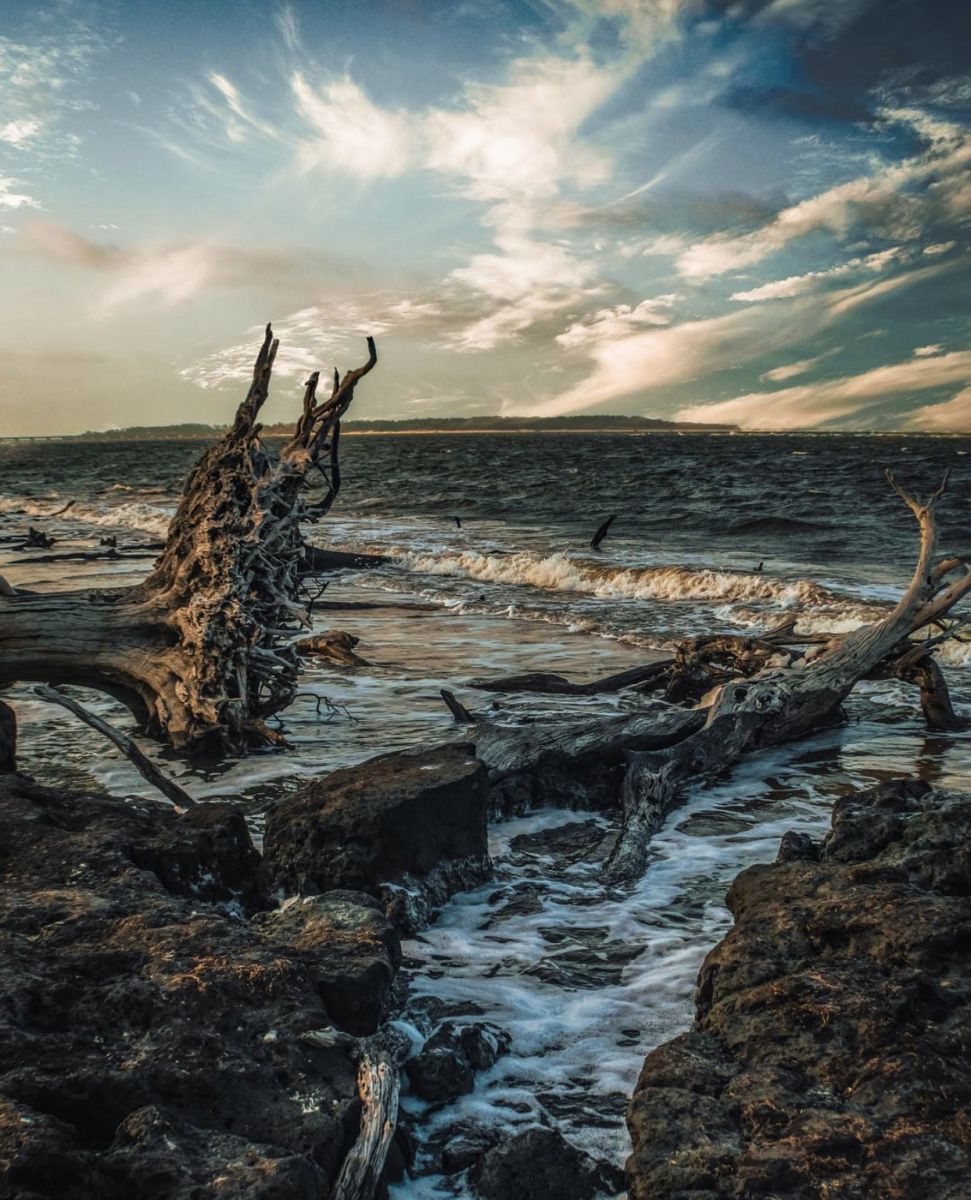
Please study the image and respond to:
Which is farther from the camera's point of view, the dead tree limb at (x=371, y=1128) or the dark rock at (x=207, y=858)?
the dark rock at (x=207, y=858)

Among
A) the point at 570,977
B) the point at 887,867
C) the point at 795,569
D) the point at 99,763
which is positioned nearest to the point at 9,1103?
the point at 570,977

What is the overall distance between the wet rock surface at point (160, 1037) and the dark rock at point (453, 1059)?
1.07 ft

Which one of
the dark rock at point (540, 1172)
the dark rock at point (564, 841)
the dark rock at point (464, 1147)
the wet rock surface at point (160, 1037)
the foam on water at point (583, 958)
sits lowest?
the dark rock at point (564, 841)

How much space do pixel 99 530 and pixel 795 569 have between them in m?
19.7

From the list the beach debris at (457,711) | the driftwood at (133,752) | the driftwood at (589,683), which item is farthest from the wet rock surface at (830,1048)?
the driftwood at (589,683)

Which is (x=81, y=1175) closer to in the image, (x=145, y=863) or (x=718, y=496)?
(x=145, y=863)

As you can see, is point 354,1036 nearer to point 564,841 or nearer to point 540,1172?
point 540,1172

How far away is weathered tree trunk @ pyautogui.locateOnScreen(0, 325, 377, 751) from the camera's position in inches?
279

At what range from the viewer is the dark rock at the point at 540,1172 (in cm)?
247

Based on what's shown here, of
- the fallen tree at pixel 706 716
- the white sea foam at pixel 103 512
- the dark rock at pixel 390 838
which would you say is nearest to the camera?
the dark rock at pixel 390 838

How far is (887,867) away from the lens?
3512 millimetres

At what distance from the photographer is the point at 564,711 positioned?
26.9 ft

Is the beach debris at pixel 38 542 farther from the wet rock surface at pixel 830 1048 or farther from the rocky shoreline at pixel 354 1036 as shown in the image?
the wet rock surface at pixel 830 1048

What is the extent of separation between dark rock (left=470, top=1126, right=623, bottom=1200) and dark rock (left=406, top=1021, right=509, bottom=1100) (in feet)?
1.19
